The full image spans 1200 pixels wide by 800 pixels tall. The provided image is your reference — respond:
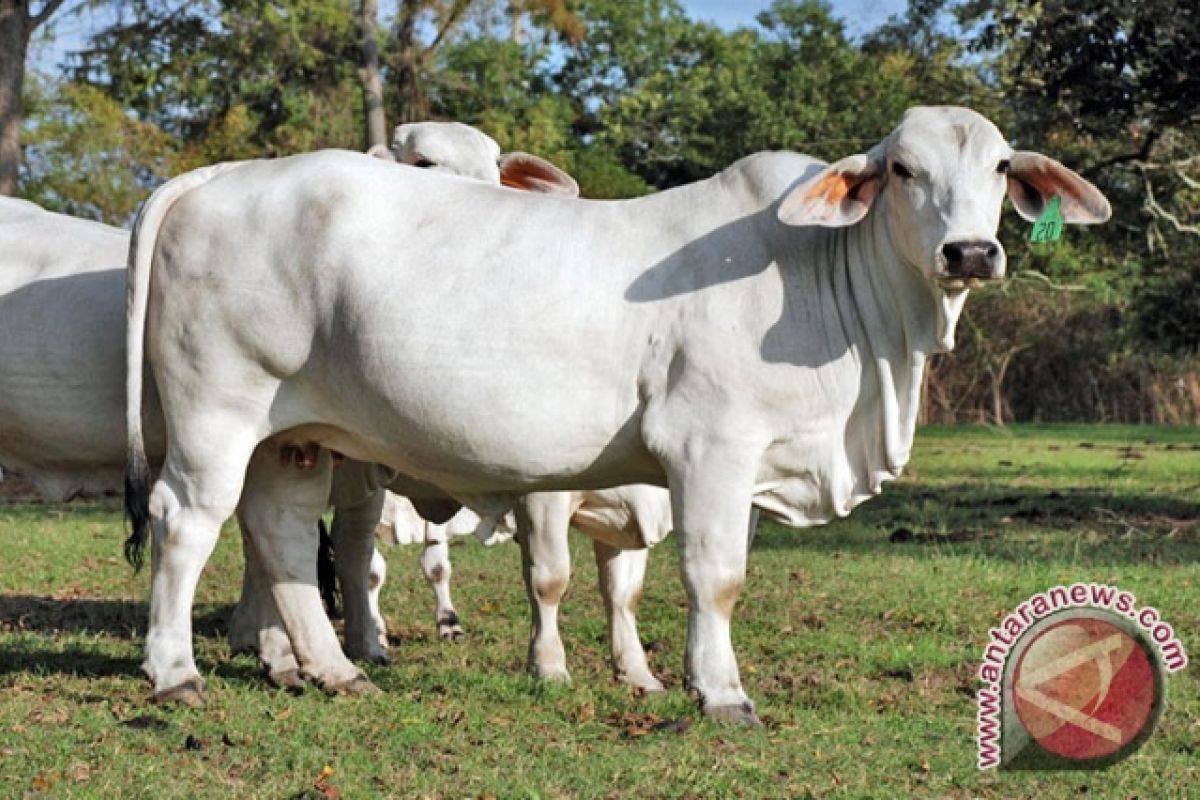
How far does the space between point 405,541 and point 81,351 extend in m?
3.26

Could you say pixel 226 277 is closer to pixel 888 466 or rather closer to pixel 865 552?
pixel 888 466

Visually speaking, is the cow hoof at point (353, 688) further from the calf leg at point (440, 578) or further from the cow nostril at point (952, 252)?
the cow nostril at point (952, 252)

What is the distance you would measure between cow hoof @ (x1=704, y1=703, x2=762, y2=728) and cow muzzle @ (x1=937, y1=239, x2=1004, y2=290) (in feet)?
5.13

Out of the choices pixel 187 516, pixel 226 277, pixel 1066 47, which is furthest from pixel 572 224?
pixel 1066 47

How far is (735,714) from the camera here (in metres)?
5.84

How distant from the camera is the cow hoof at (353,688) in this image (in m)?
6.46

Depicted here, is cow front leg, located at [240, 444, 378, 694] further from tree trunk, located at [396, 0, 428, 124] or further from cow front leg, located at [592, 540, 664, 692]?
tree trunk, located at [396, 0, 428, 124]

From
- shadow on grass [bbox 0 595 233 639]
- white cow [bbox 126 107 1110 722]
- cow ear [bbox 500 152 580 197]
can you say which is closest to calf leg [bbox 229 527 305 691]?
white cow [bbox 126 107 1110 722]

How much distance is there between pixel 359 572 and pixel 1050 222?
335cm

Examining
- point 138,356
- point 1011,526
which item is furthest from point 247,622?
point 1011,526

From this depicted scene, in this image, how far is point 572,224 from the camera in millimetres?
6262

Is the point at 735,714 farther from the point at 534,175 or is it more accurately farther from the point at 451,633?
the point at 534,175

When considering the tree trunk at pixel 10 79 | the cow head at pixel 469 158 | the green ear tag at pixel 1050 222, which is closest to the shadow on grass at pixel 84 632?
the cow head at pixel 469 158

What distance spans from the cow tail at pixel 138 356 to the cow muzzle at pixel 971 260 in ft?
9.25
